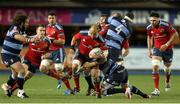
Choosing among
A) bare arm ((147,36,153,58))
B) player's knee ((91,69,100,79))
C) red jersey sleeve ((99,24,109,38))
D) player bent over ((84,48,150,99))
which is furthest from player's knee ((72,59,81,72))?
bare arm ((147,36,153,58))

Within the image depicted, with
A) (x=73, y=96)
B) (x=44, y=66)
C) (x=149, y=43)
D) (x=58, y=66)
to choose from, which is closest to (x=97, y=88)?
(x=73, y=96)

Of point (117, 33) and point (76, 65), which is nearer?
point (117, 33)

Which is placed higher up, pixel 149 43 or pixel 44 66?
pixel 149 43

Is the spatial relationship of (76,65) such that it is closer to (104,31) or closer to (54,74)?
(54,74)

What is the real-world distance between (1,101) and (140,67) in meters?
11.3

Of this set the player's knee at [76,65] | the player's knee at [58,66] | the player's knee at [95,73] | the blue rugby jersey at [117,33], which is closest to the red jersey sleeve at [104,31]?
the blue rugby jersey at [117,33]

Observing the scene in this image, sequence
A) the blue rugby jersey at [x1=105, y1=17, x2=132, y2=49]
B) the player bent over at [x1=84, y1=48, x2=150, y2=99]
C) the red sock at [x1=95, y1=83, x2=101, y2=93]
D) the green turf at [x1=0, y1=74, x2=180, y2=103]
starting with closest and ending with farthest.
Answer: the green turf at [x1=0, y1=74, x2=180, y2=103]
the player bent over at [x1=84, y1=48, x2=150, y2=99]
the red sock at [x1=95, y1=83, x2=101, y2=93]
the blue rugby jersey at [x1=105, y1=17, x2=132, y2=49]

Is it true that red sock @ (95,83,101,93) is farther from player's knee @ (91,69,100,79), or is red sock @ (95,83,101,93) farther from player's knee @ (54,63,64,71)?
player's knee @ (54,63,64,71)

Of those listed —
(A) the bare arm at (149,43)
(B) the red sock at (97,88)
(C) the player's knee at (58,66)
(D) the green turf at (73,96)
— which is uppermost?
(A) the bare arm at (149,43)

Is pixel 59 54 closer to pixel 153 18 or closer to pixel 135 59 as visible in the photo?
pixel 153 18

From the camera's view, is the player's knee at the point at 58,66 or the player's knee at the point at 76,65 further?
the player's knee at the point at 58,66

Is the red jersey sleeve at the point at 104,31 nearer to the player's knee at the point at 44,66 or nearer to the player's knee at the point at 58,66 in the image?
the player's knee at the point at 44,66

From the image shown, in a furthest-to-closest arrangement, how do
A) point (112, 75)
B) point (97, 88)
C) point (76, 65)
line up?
point (76, 65) < point (97, 88) < point (112, 75)

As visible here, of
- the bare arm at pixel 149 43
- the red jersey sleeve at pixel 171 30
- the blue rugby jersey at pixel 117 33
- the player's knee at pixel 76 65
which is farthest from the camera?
the bare arm at pixel 149 43
